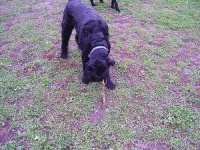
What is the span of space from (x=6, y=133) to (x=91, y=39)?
6.49 ft

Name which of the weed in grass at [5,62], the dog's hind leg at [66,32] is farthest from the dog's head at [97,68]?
the weed in grass at [5,62]

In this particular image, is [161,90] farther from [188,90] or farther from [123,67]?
[123,67]

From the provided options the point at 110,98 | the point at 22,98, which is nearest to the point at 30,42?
the point at 22,98

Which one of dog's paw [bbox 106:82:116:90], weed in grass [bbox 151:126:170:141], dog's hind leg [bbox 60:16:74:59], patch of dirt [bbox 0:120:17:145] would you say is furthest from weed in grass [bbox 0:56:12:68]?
weed in grass [bbox 151:126:170:141]

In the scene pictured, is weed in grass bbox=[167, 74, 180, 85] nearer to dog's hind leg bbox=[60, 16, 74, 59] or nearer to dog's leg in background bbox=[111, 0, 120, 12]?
dog's hind leg bbox=[60, 16, 74, 59]

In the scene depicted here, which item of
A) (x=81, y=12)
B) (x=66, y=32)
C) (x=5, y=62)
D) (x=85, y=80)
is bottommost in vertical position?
(x=5, y=62)

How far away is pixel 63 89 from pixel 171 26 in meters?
3.73

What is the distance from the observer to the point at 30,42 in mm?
5680

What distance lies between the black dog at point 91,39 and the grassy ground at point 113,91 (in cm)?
55

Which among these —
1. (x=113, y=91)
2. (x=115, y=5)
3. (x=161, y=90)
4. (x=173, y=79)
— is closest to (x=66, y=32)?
(x=113, y=91)

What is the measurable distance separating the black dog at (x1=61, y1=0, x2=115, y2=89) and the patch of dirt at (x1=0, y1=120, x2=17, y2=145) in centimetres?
146

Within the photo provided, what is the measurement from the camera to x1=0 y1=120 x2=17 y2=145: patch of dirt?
3.32 m

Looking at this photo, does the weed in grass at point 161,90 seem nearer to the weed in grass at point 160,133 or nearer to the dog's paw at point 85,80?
the weed in grass at point 160,133

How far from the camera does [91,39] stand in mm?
3725
